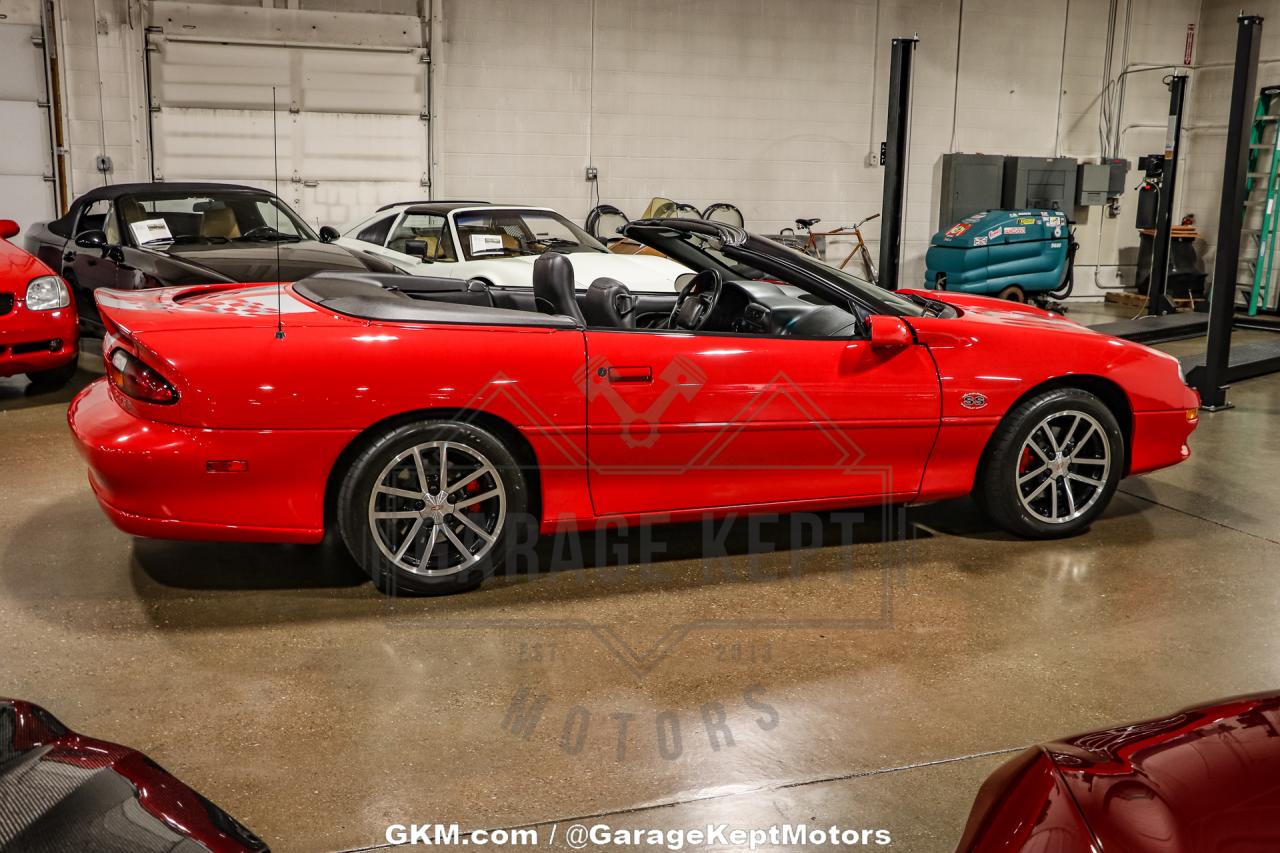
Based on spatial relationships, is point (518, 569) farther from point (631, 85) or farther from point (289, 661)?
point (631, 85)

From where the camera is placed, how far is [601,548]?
12.6 feet

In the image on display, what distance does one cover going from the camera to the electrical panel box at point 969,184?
12.5m

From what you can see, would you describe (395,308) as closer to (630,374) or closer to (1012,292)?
(630,374)

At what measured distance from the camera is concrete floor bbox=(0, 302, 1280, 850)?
7.73 ft

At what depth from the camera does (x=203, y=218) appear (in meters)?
7.05

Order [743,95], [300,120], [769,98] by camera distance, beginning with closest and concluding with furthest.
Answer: [300,120]
[743,95]
[769,98]

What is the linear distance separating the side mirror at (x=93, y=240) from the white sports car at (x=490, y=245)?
5.54 feet

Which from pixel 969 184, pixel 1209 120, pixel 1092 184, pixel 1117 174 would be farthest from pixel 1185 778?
pixel 1209 120

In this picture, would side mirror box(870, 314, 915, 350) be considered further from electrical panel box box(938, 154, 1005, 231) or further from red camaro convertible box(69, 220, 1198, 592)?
electrical panel box box(938, 154, 1005, 231)

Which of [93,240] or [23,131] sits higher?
[23,131]

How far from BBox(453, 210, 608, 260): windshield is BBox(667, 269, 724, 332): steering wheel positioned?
369cm

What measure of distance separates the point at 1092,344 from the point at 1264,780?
9.13ft

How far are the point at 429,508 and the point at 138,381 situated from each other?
890mm

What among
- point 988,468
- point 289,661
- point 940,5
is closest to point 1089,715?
point 988,468
